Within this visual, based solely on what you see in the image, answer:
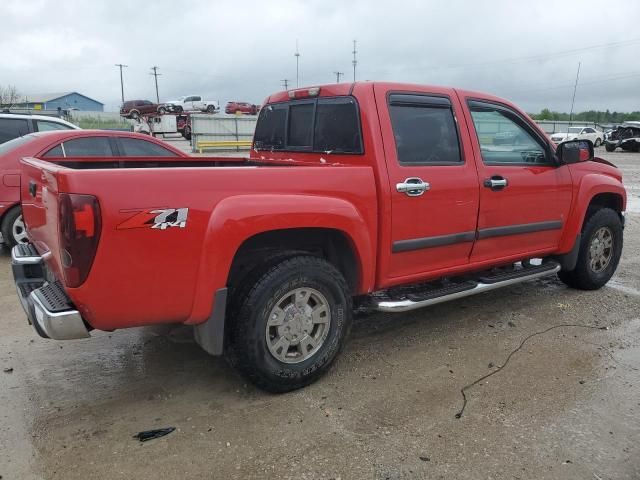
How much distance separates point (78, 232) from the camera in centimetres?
251

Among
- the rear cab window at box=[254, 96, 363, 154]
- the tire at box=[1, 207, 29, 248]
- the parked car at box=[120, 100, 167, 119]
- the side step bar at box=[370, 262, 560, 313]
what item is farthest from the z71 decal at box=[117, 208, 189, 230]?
the parked car at box=[120, 100, 167, 119]

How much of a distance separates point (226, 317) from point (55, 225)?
1053mm

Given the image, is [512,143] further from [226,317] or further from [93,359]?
[93,359]

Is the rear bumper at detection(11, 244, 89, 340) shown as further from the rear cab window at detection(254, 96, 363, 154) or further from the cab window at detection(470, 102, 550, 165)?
the cab window at detection(470, 102, 550, 165)

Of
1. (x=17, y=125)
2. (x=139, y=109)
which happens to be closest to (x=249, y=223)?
(x=17, y=125)

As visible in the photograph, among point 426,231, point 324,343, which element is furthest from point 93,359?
point 426,231

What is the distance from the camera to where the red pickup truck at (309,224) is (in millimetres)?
2650

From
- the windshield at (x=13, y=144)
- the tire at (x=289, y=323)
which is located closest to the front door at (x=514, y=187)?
the tire at (x=289, y=323)

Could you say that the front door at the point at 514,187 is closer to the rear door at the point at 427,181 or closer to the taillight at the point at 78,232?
the rear door at the point at 427,181

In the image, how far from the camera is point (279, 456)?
2721mm

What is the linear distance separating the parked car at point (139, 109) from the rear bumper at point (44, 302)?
37.9 metres

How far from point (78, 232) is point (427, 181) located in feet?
7.42

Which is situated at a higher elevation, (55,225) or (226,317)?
(55,225)

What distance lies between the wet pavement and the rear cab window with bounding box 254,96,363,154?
1538 millimetres
